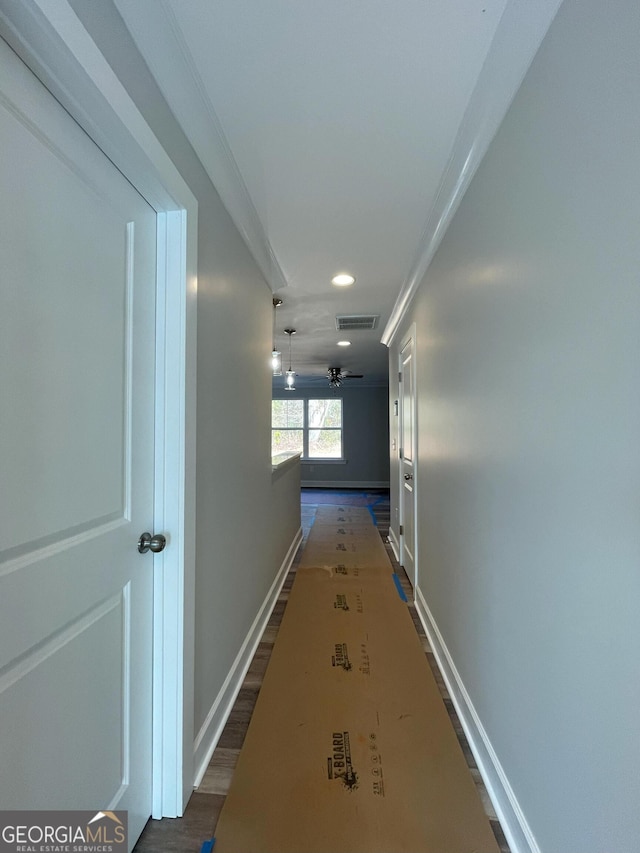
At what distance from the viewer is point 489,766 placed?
135 centimetres

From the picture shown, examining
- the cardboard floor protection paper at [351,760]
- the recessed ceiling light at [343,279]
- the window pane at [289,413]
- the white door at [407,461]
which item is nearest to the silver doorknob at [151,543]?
the cardboard floor protection paper at [351,760]

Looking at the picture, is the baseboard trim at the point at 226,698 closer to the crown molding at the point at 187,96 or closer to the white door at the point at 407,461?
the white door at the point at 407,461

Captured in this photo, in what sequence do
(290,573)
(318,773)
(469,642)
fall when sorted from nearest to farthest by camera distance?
(318,773)
(469,642)
(290,573)

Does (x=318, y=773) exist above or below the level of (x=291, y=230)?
below

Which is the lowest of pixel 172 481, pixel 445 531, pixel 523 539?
pixel 445 531

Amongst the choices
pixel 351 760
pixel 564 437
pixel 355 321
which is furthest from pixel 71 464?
pixel 355 321

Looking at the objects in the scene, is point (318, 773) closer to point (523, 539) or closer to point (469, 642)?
point (469, 642)

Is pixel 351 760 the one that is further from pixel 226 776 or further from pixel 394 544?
pixel 394 544

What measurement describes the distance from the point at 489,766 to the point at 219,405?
1712 millimetres

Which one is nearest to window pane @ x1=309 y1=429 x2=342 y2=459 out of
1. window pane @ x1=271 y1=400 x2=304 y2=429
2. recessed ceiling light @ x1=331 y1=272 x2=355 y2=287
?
window pane @ x1=271 y1=400 x2=304 y2=429

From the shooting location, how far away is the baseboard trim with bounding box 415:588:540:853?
1109 mm

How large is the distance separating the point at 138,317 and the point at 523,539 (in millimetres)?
1361

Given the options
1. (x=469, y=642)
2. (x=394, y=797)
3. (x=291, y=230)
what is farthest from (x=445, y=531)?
(x=291, y=230)

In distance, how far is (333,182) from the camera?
1.82 m
